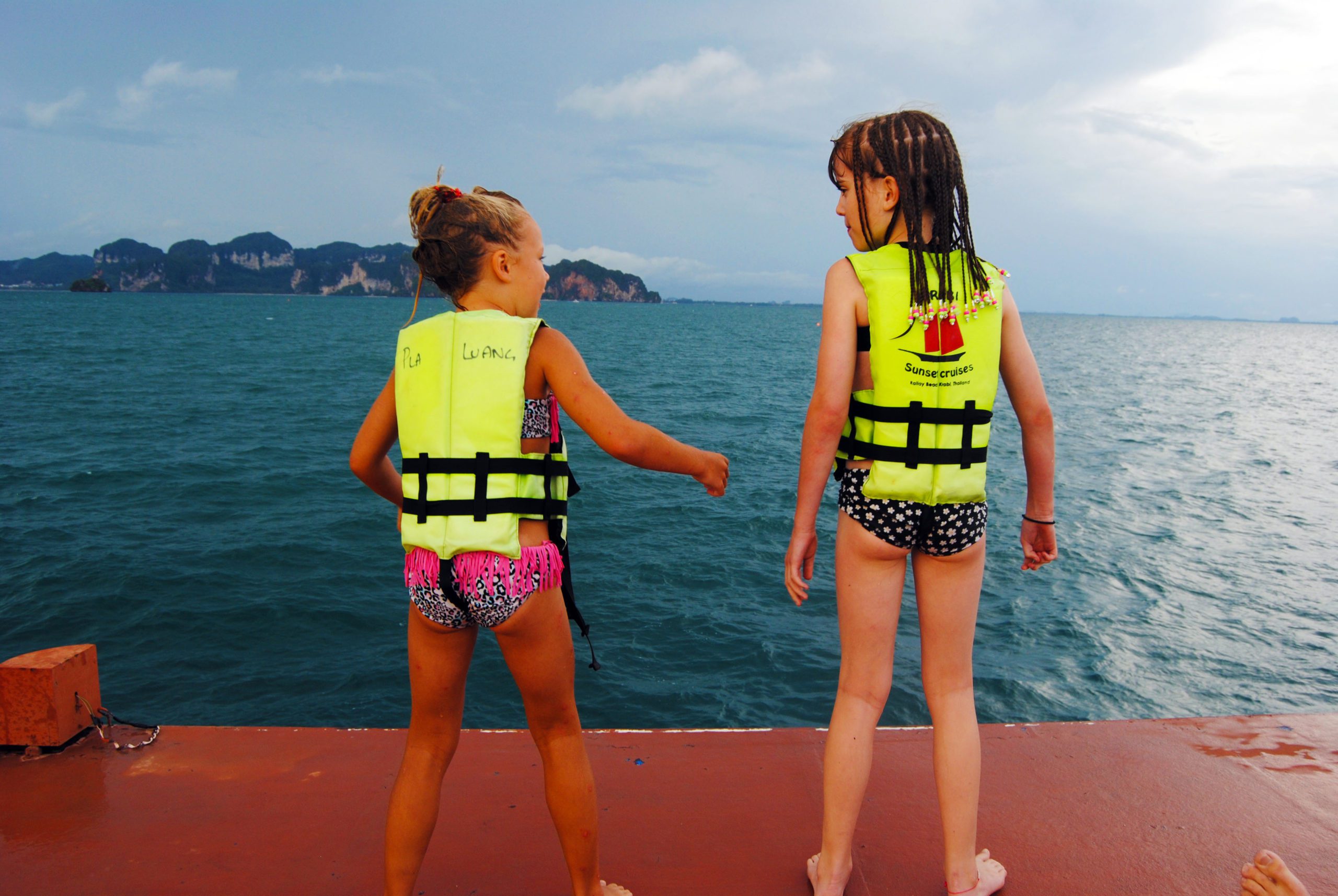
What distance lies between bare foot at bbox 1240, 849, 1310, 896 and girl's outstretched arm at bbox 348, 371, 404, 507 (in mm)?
2124

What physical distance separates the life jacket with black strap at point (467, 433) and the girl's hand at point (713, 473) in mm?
470

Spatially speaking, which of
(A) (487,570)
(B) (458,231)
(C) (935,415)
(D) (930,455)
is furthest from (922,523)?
(B) (458,231)

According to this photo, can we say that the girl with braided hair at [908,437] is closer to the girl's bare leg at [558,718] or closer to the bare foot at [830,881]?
the bare foot at [830,881]

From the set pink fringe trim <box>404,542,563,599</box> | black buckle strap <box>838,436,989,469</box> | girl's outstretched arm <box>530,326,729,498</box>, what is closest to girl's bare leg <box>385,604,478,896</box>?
pink fringe trim <box>404,542,563,599</box>

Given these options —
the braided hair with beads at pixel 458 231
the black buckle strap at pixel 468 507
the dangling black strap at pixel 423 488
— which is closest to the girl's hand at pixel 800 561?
the black buckle strap at pixel 468 507

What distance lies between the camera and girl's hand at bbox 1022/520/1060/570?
8.57 feet

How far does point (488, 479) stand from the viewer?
2.10 meters

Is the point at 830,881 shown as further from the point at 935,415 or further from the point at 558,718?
the point at 935,415

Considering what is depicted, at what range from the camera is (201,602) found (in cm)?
948

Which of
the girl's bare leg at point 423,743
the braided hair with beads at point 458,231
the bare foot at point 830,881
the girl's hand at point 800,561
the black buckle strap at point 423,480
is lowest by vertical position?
the bare foot at point 830,881

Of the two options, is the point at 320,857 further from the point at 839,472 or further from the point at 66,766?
the point at 839,472

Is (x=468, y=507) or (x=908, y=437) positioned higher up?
(x=908, y=437)

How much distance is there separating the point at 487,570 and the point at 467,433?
342 millimetres

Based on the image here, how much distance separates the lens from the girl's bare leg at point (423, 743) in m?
2.21
